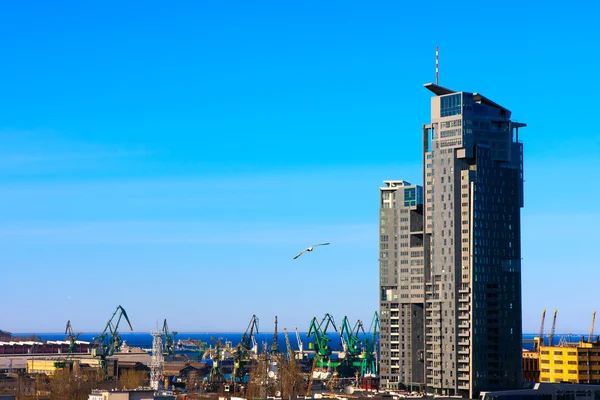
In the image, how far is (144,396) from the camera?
7456 inches

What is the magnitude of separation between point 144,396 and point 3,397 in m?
25.0

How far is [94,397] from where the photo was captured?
199m

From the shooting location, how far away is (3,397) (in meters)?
192

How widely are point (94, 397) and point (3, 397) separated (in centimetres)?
1630

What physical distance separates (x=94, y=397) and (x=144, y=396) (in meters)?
14.4
